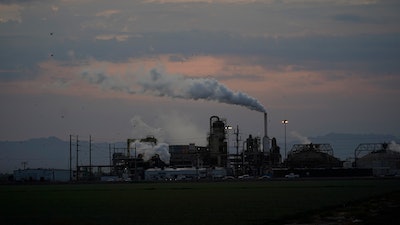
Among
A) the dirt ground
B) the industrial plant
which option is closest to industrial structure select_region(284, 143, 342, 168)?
the industrial plant

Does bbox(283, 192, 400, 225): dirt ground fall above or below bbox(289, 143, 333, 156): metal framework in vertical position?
below

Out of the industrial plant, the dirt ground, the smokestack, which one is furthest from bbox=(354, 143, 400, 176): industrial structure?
the dirt ground

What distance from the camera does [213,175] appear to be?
177 metres

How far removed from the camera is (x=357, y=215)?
45.6 metres

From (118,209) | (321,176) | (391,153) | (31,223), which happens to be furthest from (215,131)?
(31,223)

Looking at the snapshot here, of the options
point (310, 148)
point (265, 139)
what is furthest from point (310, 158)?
point (265, 139)

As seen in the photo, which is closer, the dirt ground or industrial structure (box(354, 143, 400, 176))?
the dirt ground

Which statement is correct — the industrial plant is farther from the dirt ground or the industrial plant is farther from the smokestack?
the dirt ground

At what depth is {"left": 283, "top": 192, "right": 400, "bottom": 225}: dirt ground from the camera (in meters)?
41.4

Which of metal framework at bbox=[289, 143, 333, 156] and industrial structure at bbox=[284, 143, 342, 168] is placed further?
metal framework at bbox=[289, 143, 333, 156]

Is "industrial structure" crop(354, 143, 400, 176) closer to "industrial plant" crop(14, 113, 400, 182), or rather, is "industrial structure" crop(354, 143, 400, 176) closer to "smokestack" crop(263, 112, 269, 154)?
"industrial plant" crop(14, 113, 400, 182)

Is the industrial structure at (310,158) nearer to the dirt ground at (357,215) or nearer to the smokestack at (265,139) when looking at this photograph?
the smokestack at (265,139)

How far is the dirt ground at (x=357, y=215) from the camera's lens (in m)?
41.4

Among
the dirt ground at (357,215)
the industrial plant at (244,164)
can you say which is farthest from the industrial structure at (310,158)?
the dirt ground at (357,215)
